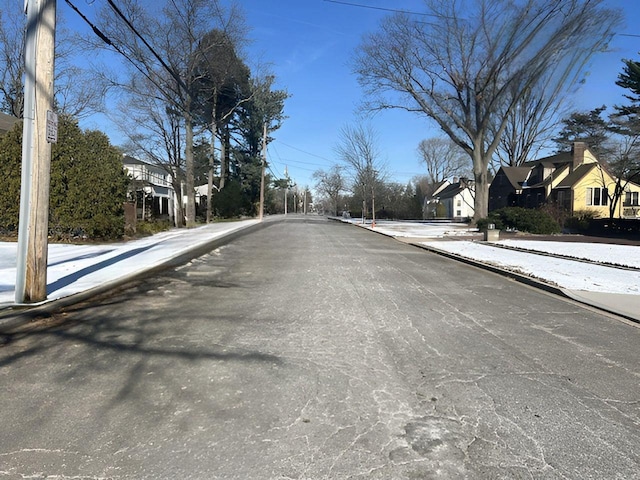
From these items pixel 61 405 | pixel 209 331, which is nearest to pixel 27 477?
pixel 61 405

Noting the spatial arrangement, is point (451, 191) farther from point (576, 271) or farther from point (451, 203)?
point (576, 271)

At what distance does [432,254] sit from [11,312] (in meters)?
12.5

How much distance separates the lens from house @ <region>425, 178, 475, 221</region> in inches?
2975

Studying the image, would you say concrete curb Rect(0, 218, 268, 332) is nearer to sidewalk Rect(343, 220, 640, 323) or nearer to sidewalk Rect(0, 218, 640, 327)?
sidewalk Rect(0, 218, 640, 327)

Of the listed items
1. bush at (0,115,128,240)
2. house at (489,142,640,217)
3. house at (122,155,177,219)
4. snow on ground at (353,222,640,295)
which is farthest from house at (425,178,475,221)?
bush at (0,115,128,240)

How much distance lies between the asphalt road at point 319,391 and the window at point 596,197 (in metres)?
43.0

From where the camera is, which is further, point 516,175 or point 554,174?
point 516,175

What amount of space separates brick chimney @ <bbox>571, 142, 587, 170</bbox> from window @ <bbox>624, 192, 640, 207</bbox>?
18.4 ft

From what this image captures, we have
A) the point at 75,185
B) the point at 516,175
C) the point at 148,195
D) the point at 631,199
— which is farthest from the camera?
the point at 516,175

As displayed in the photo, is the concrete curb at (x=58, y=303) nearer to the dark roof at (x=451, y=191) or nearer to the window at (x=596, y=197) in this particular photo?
the window at (x=596, y=197)

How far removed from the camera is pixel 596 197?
146 feet

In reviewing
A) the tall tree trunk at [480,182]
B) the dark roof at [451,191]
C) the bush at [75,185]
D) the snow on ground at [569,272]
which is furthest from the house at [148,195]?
the dark roof at [451,191]

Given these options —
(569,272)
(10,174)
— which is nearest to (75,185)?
(10,174)

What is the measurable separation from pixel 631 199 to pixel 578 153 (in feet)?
22.4
